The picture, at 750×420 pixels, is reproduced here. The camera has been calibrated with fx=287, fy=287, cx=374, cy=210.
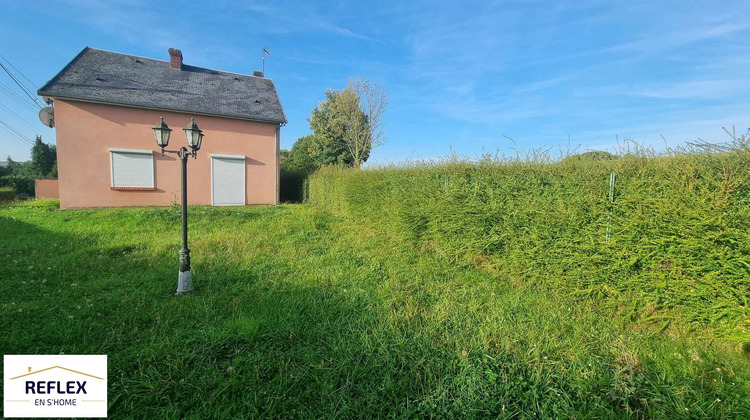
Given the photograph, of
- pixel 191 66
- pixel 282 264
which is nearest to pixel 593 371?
pixel 282 264

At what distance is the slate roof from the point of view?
1141 cm

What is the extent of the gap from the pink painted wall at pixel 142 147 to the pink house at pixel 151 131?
0.03 m

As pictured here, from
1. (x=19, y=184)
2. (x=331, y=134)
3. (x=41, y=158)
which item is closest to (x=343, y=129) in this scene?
(x=331, y=134)

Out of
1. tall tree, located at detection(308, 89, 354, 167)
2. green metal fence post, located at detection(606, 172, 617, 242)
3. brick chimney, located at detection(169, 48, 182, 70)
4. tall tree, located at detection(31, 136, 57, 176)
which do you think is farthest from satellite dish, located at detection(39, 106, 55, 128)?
tall tree, located at detection(31, 136, 57, 176)

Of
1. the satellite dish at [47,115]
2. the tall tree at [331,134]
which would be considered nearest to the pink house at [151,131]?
the satellite dish at [47,115]

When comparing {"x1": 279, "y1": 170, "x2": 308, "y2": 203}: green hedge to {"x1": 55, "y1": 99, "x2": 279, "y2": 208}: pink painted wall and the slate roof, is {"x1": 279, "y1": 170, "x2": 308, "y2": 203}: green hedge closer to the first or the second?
{"x1": 55, "y1": 99, "x2": 279, "y2": 208}: pink painted wall

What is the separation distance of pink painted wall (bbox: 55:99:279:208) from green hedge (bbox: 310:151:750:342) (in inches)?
437

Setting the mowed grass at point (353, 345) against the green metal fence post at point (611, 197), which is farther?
the green metal fence post at point (611, 197)

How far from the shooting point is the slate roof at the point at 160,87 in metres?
11.4

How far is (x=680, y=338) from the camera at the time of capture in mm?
2713

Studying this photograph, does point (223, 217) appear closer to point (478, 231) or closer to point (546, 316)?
point (478, 231)

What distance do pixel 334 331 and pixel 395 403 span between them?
3.36ft

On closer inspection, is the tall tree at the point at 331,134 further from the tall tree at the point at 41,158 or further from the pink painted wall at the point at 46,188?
the tall tree at the point at 41,158

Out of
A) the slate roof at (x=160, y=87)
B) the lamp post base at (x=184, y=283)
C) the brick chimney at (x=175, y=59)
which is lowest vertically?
the lamp post base at (x=184, y=283)
